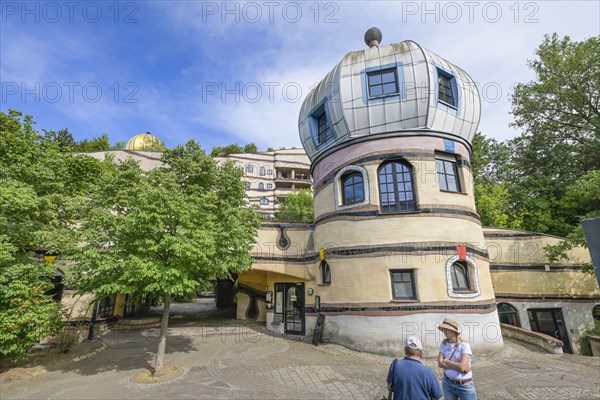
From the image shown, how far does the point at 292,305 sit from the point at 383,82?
399 inches

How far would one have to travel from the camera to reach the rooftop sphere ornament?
14.1 m

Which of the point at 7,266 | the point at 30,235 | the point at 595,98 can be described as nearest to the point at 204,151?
the point at 30,235

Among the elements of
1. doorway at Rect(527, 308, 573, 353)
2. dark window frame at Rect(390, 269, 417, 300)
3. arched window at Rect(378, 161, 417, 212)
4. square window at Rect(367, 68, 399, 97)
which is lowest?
doorway at Rect(527, 308, 573, 353)

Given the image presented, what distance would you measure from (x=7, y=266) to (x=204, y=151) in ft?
24.5

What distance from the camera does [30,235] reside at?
29.3ft

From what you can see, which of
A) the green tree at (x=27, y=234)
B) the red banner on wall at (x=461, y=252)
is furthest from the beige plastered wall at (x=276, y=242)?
the green tree at (x=27, y=234)

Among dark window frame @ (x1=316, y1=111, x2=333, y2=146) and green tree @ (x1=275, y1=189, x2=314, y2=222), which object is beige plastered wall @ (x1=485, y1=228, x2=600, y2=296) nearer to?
dark window frame @ (x1=316, y1=111, x2=333, y2=146)

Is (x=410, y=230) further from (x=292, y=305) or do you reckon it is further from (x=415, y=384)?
(x=415, y=384)

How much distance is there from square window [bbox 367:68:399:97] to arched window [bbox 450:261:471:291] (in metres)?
6.65

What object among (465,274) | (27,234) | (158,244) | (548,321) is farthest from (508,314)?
(27,234)

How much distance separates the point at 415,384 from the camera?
3.66m

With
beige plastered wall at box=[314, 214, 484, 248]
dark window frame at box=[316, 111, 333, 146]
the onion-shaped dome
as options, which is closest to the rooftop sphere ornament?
the onion-shaped dome

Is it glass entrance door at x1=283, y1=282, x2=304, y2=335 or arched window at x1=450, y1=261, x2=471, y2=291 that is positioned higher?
arched window at x1=450, y1=261, x2=471, y2=291

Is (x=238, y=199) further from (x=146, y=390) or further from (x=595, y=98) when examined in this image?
(x=595, y=98)
